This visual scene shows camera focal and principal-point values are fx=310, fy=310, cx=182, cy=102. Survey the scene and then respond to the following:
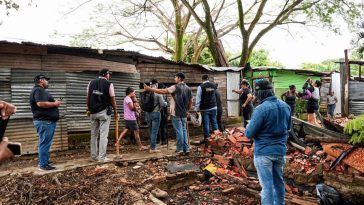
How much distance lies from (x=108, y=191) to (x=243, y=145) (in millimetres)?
4143

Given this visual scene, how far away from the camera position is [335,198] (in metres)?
5.93

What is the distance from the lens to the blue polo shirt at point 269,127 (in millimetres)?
4688

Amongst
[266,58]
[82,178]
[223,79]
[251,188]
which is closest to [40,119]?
[82,178]

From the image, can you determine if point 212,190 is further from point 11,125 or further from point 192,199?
point 11,125

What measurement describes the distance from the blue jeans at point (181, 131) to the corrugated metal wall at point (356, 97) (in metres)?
11.2

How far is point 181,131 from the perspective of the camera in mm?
8422

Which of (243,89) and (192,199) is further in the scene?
(243,89)

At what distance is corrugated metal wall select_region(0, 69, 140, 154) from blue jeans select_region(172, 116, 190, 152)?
3008 mm

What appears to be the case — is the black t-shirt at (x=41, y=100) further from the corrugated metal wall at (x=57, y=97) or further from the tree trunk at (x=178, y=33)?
the tree trunk at (x=178, y=33)

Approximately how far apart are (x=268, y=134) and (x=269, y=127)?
111 millimetres

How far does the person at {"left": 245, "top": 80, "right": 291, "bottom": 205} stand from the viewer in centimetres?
470

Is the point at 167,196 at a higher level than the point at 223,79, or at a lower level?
lower

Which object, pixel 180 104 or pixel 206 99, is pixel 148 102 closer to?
pixel 180 104

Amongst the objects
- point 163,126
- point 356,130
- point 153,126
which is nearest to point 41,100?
point 153,126
